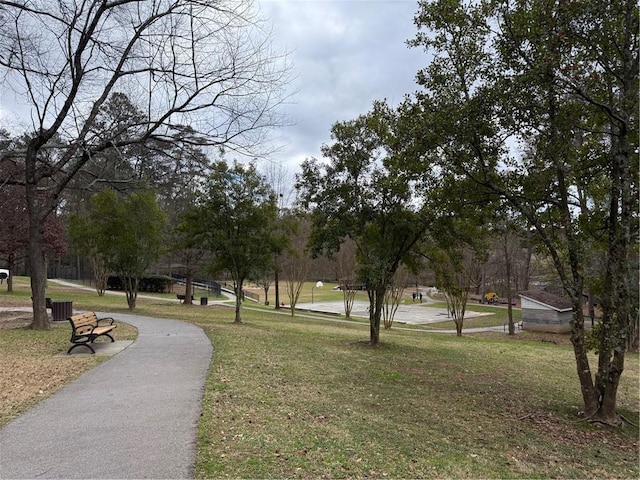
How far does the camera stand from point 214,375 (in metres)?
7.39

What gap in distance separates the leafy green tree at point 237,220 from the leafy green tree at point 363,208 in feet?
18.5

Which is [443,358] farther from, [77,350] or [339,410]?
[77,350]

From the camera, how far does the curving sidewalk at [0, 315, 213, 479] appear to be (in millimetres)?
3943

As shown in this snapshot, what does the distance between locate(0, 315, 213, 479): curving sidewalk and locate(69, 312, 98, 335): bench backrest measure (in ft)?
6.32

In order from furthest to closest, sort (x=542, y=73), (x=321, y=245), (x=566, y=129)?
1. (x=321, y=245)
2. (x=566, y=129)
3. (x=542, y=73)

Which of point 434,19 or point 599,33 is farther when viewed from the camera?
point 434,19

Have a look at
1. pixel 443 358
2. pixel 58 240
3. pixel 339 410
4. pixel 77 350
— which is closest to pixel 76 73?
pixel 77 350

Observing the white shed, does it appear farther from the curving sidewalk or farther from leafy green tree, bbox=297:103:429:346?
the curving sidewalk

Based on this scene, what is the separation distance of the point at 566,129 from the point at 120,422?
284 inches

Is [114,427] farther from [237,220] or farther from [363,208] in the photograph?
[237,220]

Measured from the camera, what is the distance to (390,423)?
569 cm

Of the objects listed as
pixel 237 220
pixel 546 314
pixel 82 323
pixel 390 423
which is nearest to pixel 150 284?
pixel 237 220

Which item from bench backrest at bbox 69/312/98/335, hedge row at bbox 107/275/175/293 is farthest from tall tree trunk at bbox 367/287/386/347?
hedge row at bbox 107/275/175/293

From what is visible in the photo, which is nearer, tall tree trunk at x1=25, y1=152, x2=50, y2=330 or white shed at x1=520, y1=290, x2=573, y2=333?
tall tree trunk at x1=25, y1=152, x2=50, y2=330
